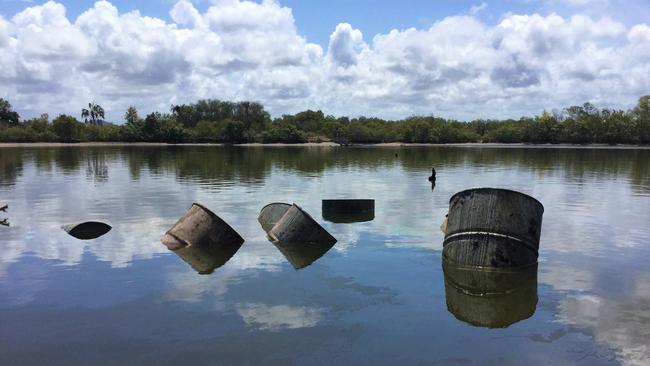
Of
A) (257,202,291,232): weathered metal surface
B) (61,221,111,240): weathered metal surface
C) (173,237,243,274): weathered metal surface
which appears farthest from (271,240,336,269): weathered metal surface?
(61,221,111,240): weathered metal surface

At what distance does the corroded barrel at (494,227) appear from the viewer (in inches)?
534

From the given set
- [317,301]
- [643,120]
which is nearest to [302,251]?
[317,301]

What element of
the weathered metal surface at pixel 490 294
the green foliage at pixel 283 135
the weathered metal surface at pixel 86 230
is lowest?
the weathered metal surface at pixel 490 294

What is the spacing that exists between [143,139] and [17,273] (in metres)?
171

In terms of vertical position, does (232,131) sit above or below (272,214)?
above

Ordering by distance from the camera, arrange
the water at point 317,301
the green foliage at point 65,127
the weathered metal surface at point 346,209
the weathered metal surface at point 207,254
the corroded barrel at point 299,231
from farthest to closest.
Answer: the green foliage at point 65,127
the weathered metal surface at point 346,209
the corroded barrel at point 299,231
the weathered metal surface at point 207,254
the water at point 317,301

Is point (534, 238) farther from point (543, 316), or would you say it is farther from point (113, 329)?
point (113, 329)

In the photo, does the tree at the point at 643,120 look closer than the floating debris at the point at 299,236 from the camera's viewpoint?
No

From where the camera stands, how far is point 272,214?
68.9 ft

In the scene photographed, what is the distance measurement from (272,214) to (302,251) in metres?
4.61

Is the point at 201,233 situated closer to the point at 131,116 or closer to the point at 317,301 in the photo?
the point at 317,301

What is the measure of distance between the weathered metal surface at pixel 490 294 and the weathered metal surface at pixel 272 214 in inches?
306

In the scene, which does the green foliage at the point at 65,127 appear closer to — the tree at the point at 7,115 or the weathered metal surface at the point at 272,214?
the tree at the point at 7,115

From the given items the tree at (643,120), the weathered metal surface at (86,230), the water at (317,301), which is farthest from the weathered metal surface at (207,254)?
the tree at (643,120)
